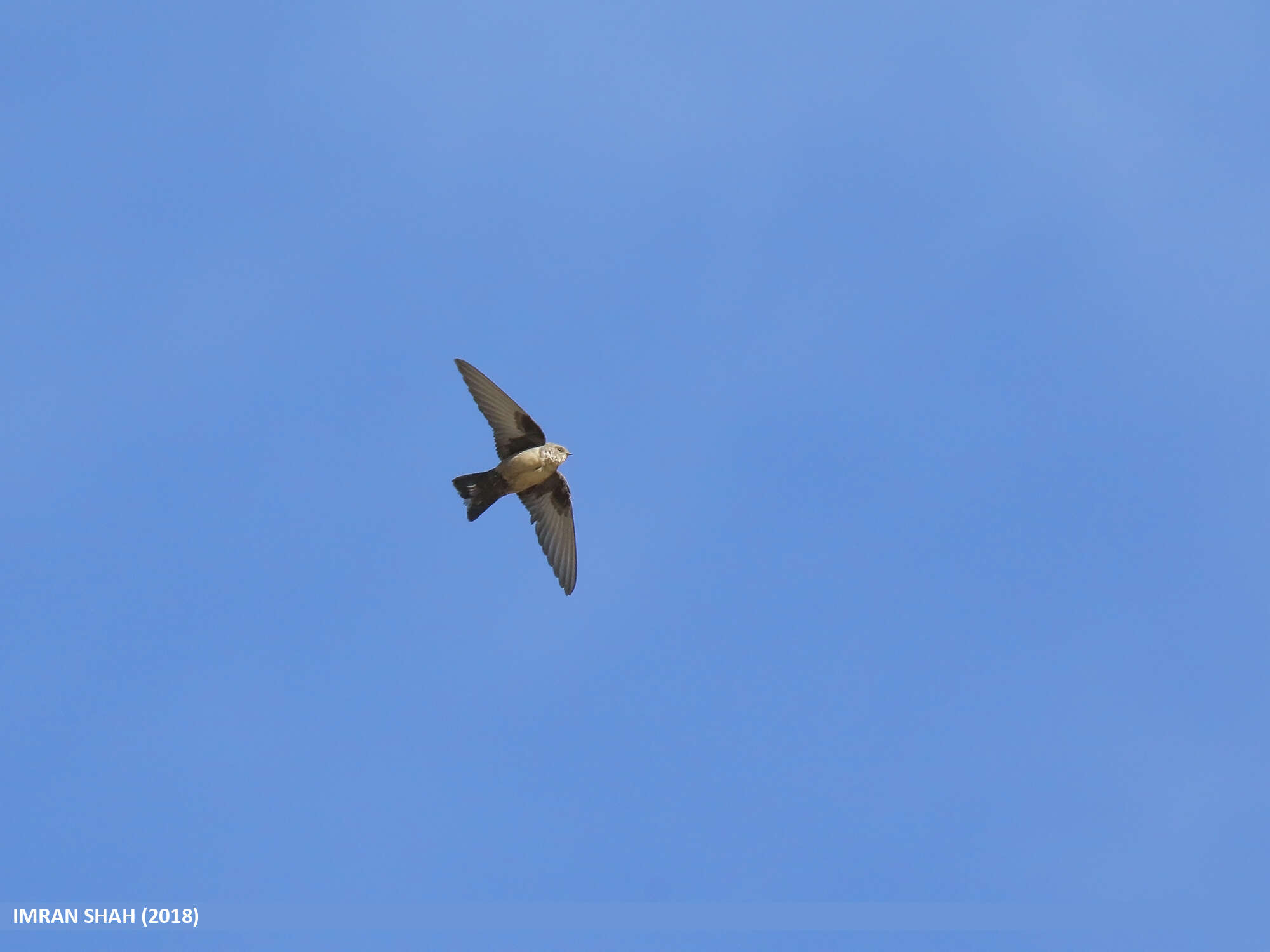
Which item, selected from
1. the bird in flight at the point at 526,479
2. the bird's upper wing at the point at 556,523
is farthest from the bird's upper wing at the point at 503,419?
the bird's upper wing at the point at 556,523

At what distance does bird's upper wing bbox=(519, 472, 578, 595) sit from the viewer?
18.5 metres

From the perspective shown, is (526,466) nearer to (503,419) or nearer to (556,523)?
(503,419)

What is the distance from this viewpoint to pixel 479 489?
1777 centimetres

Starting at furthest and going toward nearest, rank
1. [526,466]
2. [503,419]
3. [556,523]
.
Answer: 1. [556,523]
2. [503,419]
3. [526,466]

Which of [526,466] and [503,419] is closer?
[526,466]

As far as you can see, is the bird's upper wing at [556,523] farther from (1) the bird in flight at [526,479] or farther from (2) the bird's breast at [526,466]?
(2) the bird's breast at [526,466]

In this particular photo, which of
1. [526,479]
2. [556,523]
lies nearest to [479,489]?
[526,479]

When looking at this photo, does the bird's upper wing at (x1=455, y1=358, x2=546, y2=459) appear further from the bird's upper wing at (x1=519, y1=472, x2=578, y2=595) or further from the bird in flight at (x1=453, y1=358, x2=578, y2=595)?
the bird's upper wing at (x1=519, y1=472, x2=578, y2=595)

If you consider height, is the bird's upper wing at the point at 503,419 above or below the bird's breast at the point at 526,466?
above

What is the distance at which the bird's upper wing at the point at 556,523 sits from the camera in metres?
18.5

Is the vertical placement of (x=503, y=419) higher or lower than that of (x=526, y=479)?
higher

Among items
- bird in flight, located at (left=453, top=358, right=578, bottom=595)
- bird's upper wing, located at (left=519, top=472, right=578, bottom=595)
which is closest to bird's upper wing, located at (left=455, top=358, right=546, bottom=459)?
bird in flight, located at (left=453, top=358, right=578, bottom=595)

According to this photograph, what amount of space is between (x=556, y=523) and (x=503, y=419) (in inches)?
60.0

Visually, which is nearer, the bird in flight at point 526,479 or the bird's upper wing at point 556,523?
the bird in flight at point 526,479
